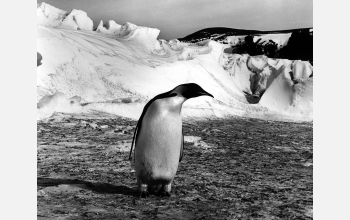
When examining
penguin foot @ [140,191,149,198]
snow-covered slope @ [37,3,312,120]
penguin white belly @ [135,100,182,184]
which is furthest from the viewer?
snow-covered slope @ [37,3,312,120]

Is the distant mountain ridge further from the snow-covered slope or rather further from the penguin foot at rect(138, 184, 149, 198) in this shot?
the penguin foot at rect(138, 184, 149, 198)

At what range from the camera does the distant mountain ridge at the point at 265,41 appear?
6.36 metres

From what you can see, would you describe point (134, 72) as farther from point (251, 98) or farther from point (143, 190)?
point (143, 190)

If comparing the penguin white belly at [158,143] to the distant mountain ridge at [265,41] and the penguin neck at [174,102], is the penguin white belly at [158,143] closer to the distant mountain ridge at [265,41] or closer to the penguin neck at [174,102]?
the penguin neck at [174,102]

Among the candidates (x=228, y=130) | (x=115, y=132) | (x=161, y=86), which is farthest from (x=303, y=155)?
(x=161, y=86)

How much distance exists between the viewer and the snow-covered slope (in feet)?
17.0

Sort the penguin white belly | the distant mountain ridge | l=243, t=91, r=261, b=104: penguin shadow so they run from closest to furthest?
1. the penguin white belly
2. the distant mountain ridge
3. l=243, t=91, r=261, b=104: penguin shadow

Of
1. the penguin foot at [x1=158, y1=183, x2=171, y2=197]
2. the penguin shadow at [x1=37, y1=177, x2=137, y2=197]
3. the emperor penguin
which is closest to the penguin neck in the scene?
the emperor penguin

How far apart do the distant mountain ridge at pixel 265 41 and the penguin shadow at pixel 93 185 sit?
13.4ft

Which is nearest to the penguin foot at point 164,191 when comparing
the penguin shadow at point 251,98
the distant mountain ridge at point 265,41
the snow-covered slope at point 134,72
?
the snow-covered slope at point 134,72

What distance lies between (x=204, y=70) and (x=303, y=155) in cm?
326

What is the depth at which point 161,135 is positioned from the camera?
191cm

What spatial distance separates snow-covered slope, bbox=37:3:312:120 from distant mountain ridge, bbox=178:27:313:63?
0.21 metres

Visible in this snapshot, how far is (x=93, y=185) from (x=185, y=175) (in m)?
A: 0.58
